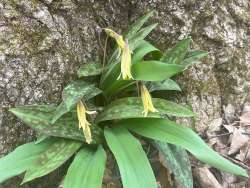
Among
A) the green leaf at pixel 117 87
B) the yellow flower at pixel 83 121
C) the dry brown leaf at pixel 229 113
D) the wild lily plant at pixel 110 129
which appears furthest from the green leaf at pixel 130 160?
the dry brown leaf at pixel 229 113

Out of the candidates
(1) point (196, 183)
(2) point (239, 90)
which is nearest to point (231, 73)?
(2) point (239, 90)

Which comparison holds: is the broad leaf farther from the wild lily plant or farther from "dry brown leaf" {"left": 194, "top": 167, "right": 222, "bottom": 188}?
"dry brown leaf" {"left": 194, "top": 167, "right": 222, "bottom": 188}

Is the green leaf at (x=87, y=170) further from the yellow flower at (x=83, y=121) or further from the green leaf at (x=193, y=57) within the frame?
the green leaf at (x=193, y=57)

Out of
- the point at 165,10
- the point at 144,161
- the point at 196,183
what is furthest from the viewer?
the point at 165,10

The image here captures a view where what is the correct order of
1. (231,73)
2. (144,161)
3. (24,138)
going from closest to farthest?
(144,161) → (24,138) → (231,73)

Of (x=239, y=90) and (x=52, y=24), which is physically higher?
(x=52, y=24)

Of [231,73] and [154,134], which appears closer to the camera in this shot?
[154,134]

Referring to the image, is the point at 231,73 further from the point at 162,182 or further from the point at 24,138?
the point at 24,138

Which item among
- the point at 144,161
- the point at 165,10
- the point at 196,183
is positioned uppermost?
the point at 165,10
